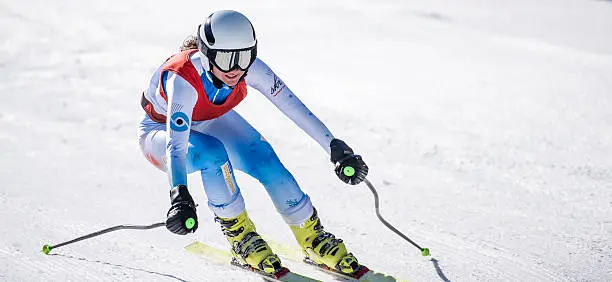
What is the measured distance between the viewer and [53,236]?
15.4 feet

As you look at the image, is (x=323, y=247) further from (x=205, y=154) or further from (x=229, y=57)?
(x=229, y=57)

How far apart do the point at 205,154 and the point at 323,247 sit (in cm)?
82

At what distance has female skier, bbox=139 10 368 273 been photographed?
3846 mm

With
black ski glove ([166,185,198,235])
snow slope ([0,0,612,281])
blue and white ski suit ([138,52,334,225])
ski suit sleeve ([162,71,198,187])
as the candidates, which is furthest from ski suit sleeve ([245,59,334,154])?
black ski glove ([166,185,198,235])

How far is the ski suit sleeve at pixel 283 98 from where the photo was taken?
4.32 m

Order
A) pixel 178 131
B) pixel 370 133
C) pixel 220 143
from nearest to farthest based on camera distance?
pixel 178 131, pixel 220 143, pixel 370 133

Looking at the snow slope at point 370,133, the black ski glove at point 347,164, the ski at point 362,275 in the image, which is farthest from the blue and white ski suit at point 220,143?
the snow slope at point 370,133

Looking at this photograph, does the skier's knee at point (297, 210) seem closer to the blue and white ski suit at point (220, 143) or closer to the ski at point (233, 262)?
the blue and white ski suit at point (220, 143)

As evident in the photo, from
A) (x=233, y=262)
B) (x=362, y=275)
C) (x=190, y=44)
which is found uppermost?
(x=190, y=44)

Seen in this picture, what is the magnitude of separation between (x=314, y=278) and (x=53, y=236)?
1.61 m

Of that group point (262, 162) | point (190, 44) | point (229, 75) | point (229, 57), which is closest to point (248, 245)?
point (262, 162)

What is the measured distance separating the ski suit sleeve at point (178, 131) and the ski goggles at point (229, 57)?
0.20 meters

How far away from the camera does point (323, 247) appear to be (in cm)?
427

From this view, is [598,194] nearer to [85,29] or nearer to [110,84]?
[110,84]
